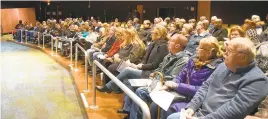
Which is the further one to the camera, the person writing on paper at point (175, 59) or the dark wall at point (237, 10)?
the dark wall at point (237, 10)

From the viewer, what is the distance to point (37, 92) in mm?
6160

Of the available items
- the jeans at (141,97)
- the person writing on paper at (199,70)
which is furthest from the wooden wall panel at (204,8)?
the person writing on paper at (199,70)

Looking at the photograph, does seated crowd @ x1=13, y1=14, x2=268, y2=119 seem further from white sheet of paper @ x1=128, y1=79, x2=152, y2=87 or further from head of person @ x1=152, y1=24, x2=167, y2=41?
white sheet of paper @ x1=128, y1=79, x2=152, y2=87

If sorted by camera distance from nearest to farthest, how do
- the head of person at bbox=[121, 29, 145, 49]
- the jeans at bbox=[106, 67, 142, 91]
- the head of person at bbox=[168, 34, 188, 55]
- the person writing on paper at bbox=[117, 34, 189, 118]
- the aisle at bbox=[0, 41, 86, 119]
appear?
the person writing on paper at bbox=[117, 34, 189, 118] < the head of person at bbox=[168, 34, 188, 55] < the jeans at bbox=[106, 67, 142, 91] < the aisle at bbox=[0, 41, 86, 119] < the head of person at bbox=[121, 29, 145, 49]

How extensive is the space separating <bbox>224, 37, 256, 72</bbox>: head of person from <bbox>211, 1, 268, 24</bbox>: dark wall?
40.2 ft

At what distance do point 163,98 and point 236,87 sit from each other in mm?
696

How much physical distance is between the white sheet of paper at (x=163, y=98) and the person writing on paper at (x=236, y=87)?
0.52ft

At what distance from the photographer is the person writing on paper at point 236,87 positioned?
2.24 m

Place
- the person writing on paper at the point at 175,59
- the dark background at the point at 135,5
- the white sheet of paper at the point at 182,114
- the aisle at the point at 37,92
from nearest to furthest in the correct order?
the white sheet of paper at the point at 182,114 → the person writing on paper at the point at 175,59 → the aisle at the point at 37,92 → the dark background at the point at 135,5

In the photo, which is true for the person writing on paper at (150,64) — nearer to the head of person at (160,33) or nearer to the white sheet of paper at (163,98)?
the head of person at (160,33)

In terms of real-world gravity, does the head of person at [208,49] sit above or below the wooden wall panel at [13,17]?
below

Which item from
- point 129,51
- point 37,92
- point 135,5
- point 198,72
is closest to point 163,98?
point 198,72

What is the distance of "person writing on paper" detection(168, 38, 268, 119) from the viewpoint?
2.24 metres

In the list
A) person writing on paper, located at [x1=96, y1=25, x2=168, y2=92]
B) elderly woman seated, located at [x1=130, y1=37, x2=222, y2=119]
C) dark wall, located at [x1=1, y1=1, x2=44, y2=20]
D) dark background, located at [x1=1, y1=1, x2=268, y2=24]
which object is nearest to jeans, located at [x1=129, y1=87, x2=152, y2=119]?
elderly woman seated, located at [x1=130, y1=37, x2=222, y2=119]
